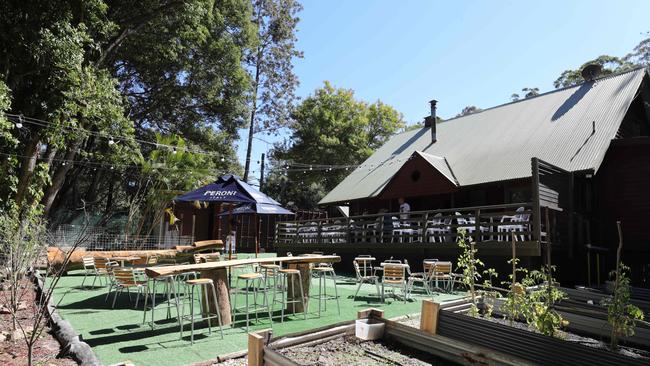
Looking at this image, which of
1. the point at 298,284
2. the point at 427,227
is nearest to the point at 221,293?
the point at 298,284

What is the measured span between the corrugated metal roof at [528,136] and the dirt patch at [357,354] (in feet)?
31.7

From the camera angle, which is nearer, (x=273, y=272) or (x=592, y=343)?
(x=592, y=343)

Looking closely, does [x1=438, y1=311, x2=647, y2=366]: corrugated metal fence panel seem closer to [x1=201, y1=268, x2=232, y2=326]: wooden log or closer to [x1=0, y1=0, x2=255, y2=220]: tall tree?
[x1=201, y1=268, x2=232, y2=326]: wooden log

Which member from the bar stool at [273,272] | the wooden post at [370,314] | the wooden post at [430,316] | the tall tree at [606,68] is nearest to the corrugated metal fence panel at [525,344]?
the wooden post at [430,316]

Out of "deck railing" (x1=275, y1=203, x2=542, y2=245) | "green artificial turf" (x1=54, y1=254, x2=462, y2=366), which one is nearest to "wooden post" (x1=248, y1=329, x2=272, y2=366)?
"green artificial turf" (x1=54, y1=254, x2=462, y2=366)

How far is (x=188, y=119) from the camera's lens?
72.8 ft

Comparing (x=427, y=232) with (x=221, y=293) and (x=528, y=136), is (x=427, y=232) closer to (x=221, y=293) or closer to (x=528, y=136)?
(x=528, y=136)

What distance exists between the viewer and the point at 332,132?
3159 centimetres

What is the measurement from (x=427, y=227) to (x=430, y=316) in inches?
315

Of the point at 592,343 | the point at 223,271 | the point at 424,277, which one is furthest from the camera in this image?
the point at 424,277

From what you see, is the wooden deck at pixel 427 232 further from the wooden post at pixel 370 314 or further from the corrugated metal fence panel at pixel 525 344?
the wooden post at pixel 370 314

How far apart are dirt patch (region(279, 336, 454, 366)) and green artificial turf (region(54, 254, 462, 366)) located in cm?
153

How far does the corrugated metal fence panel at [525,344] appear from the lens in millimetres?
2738

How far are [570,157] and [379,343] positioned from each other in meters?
10.6
